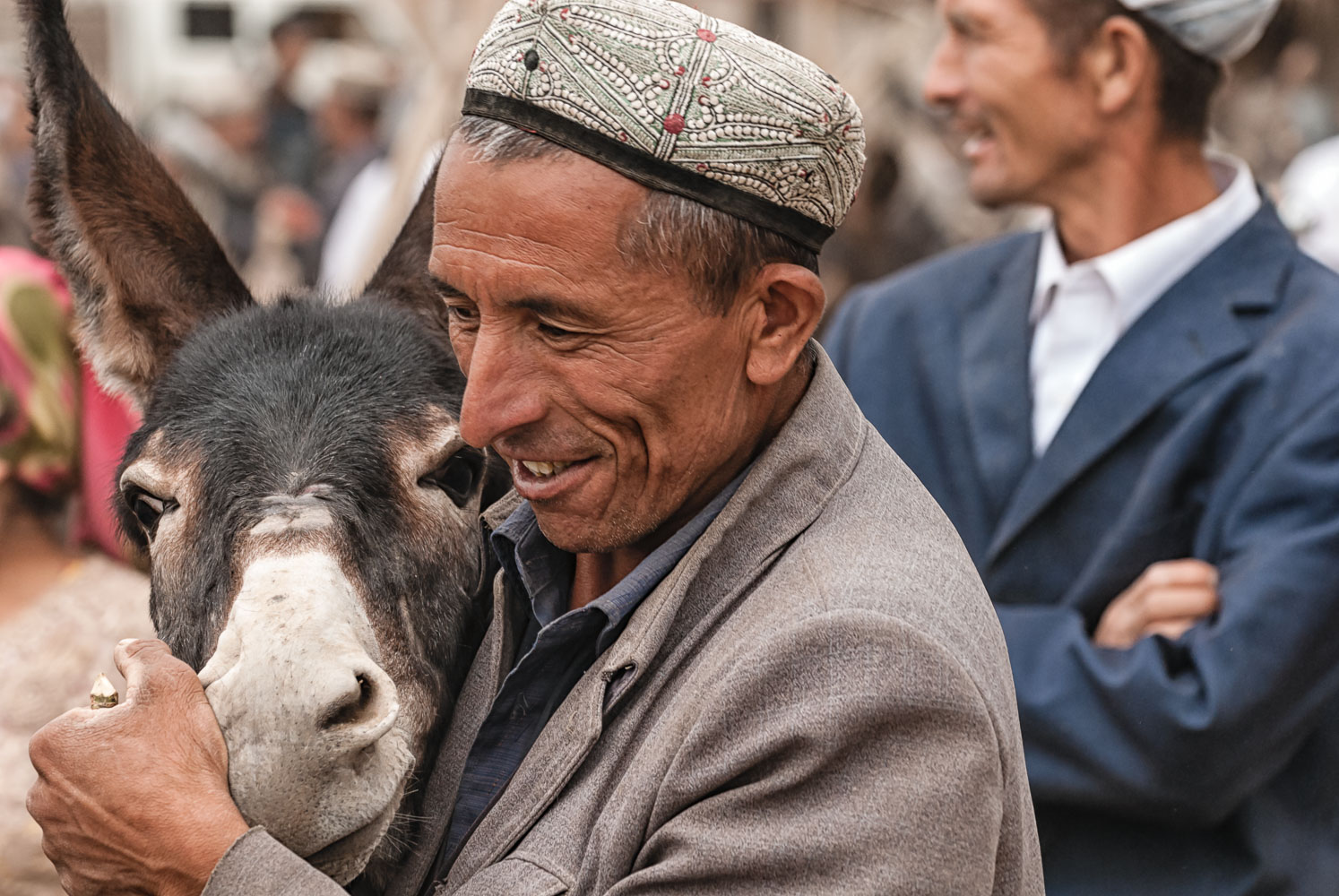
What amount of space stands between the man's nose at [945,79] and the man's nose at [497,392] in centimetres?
224

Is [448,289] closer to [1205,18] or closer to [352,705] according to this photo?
[352,705]

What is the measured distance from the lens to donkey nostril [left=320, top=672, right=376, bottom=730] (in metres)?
1.64

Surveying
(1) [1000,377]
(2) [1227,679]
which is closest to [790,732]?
(2) [1227,679]

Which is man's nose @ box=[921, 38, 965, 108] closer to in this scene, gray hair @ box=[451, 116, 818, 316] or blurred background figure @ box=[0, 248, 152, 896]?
gray hair @ box=[451, 116, 818, 316]

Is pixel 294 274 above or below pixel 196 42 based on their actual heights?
above

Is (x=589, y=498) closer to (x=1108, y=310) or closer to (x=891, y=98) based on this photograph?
(x=1108, y=310)

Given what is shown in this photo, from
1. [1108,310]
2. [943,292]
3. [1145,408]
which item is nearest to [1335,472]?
[1145,408]

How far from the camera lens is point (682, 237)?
5.67 feet

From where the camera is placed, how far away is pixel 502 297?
5.82 ft

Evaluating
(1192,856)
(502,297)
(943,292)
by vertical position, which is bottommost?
(1192,856)

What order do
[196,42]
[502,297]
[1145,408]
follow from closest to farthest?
1. [502,297]
2. [1145,408]
3. [196,42]

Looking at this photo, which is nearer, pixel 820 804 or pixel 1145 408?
pixel 820 804

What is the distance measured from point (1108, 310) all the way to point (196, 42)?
73.5 ft

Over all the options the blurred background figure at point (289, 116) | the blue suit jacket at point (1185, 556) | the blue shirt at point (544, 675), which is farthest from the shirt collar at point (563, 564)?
the blurred background figure at point (289, 116)
